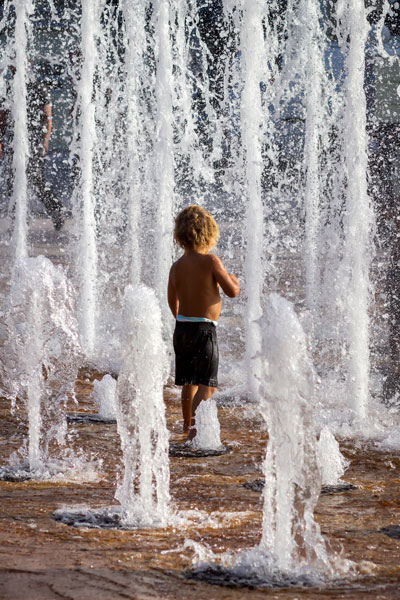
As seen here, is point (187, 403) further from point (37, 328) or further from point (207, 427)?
point (37, 328)

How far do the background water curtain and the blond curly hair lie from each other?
0.81 metres

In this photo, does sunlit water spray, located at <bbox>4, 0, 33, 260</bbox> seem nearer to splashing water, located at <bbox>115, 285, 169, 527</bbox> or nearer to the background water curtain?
the background water curtain

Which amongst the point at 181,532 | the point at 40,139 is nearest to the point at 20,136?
the point at 40,139

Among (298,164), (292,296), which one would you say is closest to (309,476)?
(292,296)

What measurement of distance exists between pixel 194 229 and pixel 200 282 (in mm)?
263

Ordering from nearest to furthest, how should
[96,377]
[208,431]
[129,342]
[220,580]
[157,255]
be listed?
1. [220,580]
2. [129,342]
3. [208,431]
4. [96,377]
5. [157,255]

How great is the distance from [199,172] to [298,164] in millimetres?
1516

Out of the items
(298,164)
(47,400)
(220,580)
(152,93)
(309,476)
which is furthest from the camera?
(298,164)

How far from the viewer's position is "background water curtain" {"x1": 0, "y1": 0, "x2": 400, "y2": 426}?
679cm

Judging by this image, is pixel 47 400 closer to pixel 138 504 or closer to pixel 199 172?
pixel 138 504

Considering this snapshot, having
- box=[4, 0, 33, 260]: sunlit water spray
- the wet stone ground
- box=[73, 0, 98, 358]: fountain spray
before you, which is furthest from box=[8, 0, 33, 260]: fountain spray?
the wet stone ground

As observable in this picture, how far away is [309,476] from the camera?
10.9 ft

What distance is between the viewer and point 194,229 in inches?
204

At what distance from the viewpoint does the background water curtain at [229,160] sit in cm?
679
